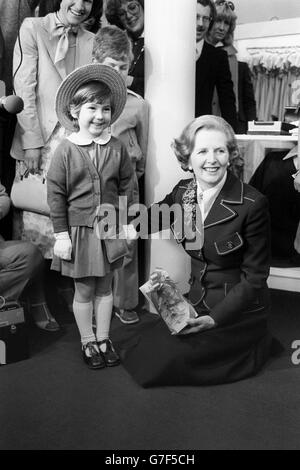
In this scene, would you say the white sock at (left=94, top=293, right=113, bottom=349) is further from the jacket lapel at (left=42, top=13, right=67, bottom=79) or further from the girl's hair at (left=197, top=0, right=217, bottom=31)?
the girl's hair at (left=197, top=0, right=217, bottom=31)

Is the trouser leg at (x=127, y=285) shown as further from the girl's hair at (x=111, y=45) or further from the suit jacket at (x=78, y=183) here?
the girl's hair at (x=111, y=45)

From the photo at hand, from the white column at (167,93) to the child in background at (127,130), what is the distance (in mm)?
59

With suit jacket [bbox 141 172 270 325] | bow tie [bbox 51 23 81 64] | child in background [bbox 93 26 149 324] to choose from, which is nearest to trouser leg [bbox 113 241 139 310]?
child in background [bbox 93 26 149 324]

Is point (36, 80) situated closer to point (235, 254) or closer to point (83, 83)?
point (83, 83)

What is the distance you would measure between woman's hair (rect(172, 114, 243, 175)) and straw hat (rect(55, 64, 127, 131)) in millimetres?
247

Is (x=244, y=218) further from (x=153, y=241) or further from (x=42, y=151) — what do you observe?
(x=42, y=151)

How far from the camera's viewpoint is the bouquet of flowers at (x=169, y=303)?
1.93m

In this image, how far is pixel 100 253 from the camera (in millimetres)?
1990

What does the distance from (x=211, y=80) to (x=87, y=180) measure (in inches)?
40.5

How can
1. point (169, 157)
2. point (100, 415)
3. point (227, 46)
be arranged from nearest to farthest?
1. point (100, 415)
2. point (169, 157)
3. point (227, 46)

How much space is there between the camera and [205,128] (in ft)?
6.28
